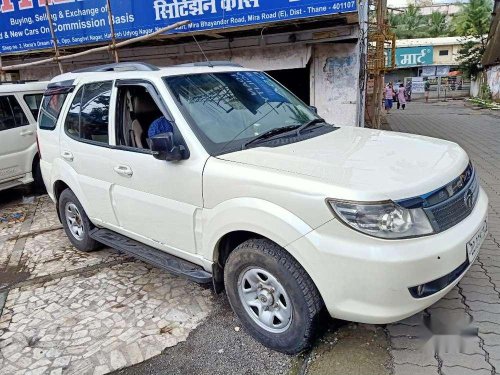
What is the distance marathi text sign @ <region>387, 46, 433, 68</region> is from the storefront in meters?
33.9

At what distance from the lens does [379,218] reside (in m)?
2.24

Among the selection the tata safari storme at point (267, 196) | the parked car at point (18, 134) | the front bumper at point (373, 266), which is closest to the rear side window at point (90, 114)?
the tata safari storme at point (267, 196)

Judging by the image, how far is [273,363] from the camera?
2.74m

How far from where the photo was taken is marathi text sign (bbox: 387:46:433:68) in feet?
127

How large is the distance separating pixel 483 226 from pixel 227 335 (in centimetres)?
194

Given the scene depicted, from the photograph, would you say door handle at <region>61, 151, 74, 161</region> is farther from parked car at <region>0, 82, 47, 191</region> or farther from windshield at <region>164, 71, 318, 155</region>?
parked car at <region>0, 82, 47, 191</region>

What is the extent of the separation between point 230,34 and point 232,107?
16.4ft

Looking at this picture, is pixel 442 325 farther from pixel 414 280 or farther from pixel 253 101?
pixel 253 101

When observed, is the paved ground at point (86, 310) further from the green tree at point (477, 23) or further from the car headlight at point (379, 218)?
the green tree at point (477, 23)

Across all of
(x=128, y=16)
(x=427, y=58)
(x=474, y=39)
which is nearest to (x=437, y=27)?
(x=427, y=58)

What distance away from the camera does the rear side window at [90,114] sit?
381 cm

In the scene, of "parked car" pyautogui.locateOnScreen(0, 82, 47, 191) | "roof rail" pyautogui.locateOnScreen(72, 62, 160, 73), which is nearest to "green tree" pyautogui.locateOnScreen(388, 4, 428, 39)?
"parked car" pyautogui.locateOnScreen(0, 82, 47, 191)

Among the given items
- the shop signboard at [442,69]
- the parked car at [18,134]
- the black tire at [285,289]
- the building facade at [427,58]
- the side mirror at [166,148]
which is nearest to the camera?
the black tire at [285,289]

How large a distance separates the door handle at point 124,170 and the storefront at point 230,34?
423cm
